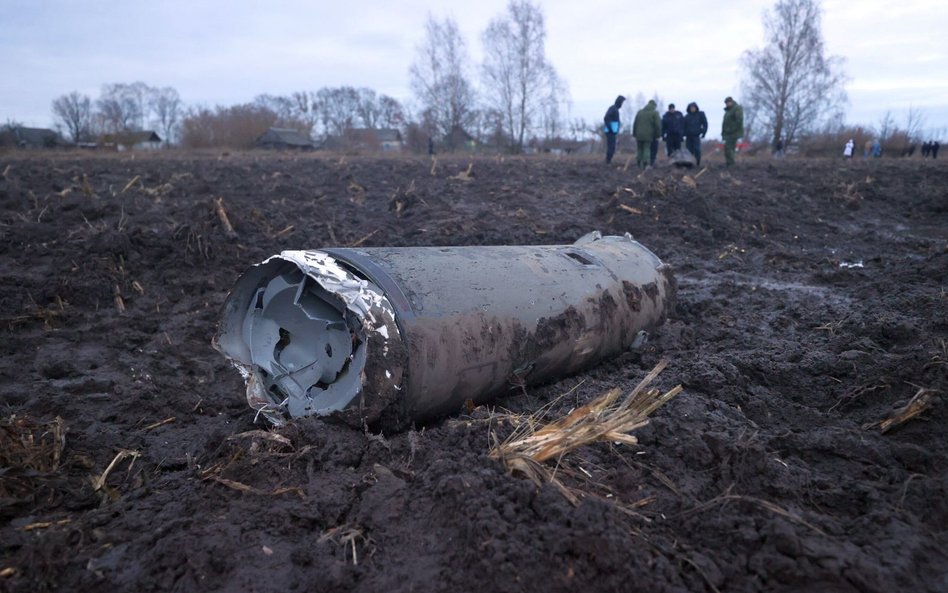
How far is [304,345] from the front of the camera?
3.11m

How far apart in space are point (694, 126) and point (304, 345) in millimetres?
12849

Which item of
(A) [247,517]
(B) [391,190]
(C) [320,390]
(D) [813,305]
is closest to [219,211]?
(B) [391,190]

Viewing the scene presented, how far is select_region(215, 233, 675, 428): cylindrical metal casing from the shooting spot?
8.93 feet

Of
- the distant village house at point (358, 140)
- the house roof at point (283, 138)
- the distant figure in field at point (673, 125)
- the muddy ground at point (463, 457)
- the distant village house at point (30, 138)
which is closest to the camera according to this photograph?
the muddy ground at point (463, 457)

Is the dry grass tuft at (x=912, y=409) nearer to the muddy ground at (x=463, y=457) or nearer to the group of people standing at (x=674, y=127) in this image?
the muddy ground at (x=463, y=457)

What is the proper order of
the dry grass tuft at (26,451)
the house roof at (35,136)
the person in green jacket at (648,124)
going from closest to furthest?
the dry grass tuft at (26,451) → the person in green jacket at (648,124) → the house roof at (35,136)

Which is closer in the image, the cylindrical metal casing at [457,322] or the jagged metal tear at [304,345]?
the cylindrical metal casing at [457,322]

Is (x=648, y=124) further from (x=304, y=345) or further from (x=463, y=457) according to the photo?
(x=463, y=457)

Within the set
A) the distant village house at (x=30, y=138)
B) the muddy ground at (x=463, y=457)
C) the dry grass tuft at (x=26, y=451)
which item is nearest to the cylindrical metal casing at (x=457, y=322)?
the muddy ground at (x=463, y=457)

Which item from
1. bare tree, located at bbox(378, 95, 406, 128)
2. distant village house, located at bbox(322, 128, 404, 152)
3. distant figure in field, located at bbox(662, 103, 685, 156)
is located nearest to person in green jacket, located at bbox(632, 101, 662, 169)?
distant figure in field, located at bbox(662, 103, 685, 156)

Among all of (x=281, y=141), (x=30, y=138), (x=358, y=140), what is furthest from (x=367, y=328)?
(x=30, y=138)

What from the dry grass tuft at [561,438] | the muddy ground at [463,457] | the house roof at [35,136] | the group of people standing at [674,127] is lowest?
the muddy ground at [463,457]

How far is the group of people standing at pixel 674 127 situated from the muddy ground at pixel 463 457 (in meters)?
7.37

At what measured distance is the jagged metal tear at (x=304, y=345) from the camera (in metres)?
2.87
